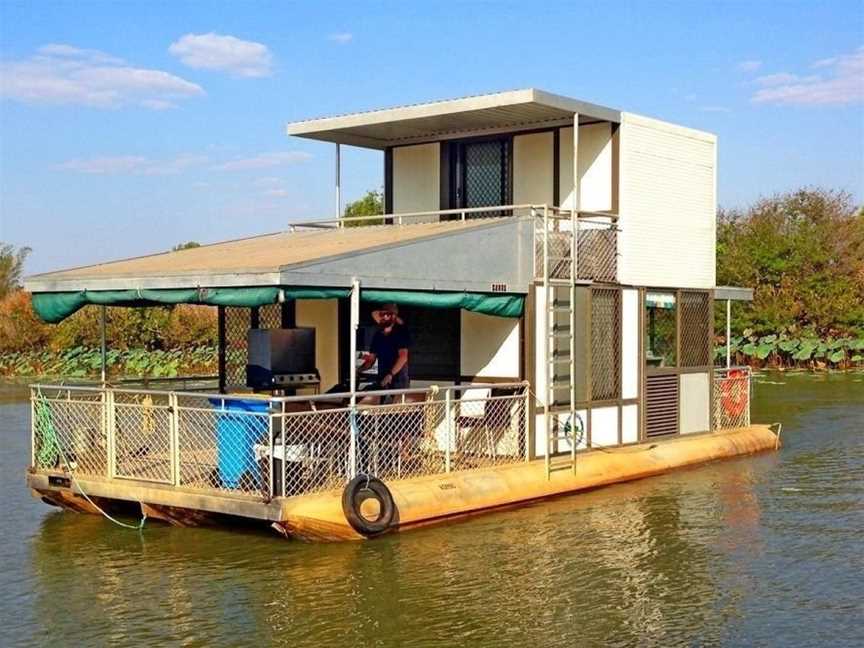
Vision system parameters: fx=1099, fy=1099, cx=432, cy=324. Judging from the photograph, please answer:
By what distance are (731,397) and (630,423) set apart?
10.9 ft

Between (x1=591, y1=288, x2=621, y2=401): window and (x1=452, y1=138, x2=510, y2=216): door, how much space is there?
7.13 feet

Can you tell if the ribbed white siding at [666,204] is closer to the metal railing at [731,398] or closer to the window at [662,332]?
the window at [662,332]

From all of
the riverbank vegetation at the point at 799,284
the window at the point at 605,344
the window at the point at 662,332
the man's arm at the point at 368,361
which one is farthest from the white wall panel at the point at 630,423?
the riverbank vegetation at the point at 799,284

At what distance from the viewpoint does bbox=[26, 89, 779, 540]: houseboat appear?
37.0 ft

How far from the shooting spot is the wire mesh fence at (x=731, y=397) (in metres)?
17.9

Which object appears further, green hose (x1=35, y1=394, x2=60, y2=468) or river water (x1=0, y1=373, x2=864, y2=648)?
green hose (x1=35, y1=394, x2=60, y2=468)

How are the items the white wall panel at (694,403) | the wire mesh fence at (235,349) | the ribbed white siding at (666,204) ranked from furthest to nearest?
the white wall panel at (694,403) → the wire mesh fence at (235,349) → the ribbed white siding at (666,204)

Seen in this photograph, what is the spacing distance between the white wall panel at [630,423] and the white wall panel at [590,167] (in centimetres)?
288

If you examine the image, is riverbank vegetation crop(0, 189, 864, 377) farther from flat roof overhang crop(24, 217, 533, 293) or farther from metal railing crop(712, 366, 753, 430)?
flat roof overhang crop(24, 217, 533, 293)

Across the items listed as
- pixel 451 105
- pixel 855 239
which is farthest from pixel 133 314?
→ pixel 451 105

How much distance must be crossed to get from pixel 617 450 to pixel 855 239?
107 ft

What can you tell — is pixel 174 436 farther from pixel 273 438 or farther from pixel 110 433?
pixel 273 438

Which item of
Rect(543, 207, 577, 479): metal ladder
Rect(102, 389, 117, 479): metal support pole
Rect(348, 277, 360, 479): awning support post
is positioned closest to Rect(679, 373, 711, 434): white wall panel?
Rect(543, 207, 577, 479): metal ladder

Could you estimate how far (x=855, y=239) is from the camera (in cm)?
4397
